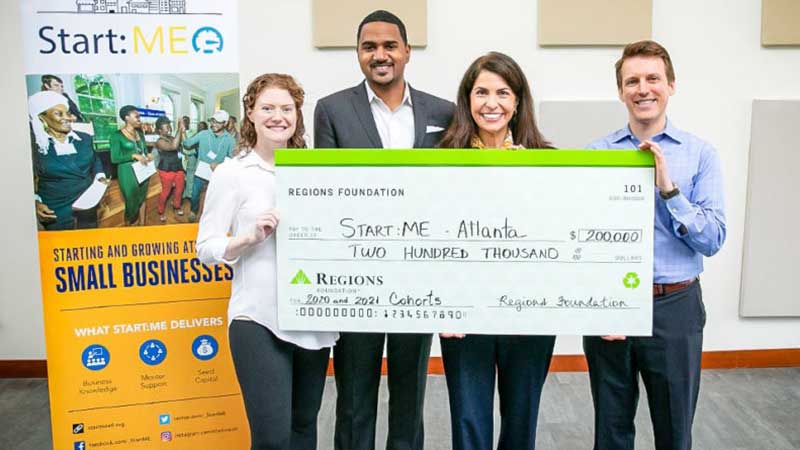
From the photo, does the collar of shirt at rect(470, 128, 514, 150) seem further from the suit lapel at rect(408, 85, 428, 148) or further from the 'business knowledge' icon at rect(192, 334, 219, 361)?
the 'business knowledge' icon at rect(192, 334, 219, 361)

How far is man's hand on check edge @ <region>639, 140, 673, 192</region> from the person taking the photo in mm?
1768

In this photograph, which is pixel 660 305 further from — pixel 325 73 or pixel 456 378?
pixel 325 73

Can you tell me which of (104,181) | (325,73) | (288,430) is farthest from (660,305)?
(325,73)

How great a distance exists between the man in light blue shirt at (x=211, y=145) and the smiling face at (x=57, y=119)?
0.44 metres

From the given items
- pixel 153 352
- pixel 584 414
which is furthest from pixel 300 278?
pixel 584 414

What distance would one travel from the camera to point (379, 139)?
2.18m

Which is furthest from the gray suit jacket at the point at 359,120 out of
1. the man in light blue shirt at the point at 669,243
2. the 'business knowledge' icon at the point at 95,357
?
the 'business knowledge' icon at the point at 95,357

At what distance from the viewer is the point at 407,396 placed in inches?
88.2

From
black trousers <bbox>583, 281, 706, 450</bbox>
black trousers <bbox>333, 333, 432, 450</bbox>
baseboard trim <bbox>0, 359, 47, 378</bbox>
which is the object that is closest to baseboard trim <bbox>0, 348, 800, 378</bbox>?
baseboard trim <bbox>0, 359, 47, 378</bbox>

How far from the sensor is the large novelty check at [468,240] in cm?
182

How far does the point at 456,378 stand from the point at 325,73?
7.46 feet

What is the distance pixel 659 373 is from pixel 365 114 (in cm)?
138

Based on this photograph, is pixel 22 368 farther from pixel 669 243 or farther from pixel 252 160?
pixel 669 243

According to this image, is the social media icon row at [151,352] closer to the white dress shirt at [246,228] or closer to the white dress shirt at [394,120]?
the white dress shirt at [246,228]
